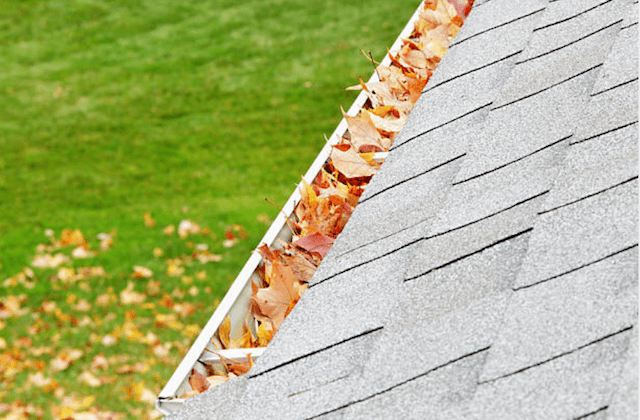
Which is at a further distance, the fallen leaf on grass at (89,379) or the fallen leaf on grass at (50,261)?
the fallen leaf on grass at (50,261)

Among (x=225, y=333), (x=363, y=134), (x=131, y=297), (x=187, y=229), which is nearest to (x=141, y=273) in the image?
(x=131, y=297)

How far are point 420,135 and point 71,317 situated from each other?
5.01m

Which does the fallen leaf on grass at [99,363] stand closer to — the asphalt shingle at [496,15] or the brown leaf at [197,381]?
the brown leaf at [197,381]

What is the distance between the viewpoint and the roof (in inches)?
40.1

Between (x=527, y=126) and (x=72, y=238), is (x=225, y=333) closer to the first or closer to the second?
(x=527, y=126)

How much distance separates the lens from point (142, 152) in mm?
8438

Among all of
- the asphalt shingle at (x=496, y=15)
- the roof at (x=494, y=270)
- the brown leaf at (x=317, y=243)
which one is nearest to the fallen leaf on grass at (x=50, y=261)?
the brown leaf at (x=317, y=243)

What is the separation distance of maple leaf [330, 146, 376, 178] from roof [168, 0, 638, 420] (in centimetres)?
45

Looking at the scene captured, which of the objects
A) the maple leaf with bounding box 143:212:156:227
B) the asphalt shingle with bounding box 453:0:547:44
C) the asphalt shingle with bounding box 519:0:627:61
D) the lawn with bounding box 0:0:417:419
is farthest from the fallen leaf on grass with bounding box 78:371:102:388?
the asphalt shingle with bounding box 519:0:627:61

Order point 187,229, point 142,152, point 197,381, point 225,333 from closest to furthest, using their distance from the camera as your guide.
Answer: point 197,381
point 225,333
point 187,229
point 142,152

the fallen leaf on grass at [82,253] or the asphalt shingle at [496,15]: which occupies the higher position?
the asphalt shingle at [496,15]

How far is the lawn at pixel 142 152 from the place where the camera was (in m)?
5.75

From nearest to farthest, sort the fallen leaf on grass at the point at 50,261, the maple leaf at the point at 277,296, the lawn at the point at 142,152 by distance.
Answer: the maple leaf at the point at 277,296 → the lawn at the point at 142,152 → the fallen leaf on grass at the point at 50,261

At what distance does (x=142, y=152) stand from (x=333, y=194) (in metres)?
6.59
